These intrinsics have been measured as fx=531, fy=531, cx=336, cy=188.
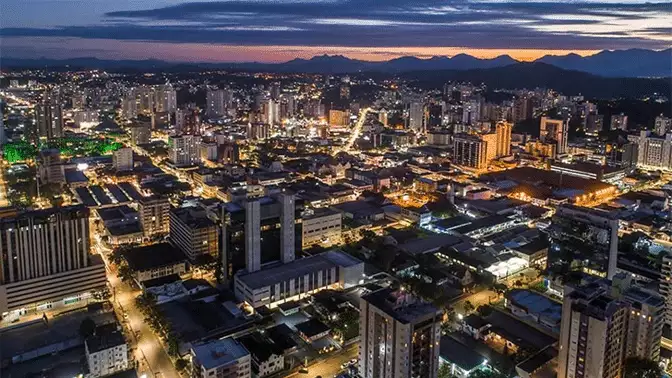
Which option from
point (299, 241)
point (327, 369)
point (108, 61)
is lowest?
point (327, 369)

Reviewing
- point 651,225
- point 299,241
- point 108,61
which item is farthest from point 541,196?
point 108,61

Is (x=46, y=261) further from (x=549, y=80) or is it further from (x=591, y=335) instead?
(x=549, y=80)

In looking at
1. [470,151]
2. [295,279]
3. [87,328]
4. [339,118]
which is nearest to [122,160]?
[295,279]

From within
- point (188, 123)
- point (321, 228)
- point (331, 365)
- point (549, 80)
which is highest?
point (549, 80)

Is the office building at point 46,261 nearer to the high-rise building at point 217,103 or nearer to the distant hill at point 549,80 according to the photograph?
the high-rise building at point 217,103

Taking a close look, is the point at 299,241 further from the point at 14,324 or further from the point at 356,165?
the point at 356,165

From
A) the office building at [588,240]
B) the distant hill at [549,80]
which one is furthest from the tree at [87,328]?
the distant hill at [549,80]
